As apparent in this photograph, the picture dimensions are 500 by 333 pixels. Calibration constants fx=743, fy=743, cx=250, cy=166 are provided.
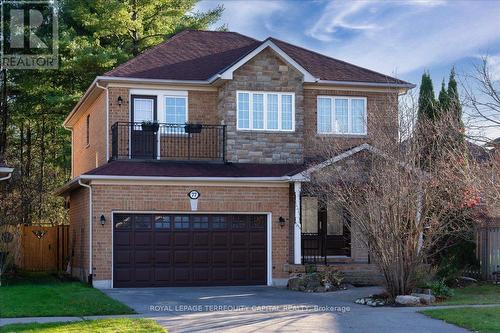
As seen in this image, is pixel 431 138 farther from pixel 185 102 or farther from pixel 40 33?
pixel 40 33

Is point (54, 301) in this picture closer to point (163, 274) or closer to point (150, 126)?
point (163, 274)

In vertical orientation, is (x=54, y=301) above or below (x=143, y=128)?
below

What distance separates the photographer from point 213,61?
2595cm

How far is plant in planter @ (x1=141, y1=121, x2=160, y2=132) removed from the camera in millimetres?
23469

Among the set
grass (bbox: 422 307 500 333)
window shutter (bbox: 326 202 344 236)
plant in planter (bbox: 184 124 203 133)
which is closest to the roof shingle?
plant in planter (bbox: 184 124 203 133)

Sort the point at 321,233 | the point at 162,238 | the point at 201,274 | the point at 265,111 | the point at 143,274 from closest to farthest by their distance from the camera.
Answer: the point at 143,274
the point at 162,238
the point at 201,274
the point at 265,111
the point at 321,233

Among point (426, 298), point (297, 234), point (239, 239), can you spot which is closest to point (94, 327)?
point (426, 298)

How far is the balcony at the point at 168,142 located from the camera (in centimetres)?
2356

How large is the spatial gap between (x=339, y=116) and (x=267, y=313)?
11235 mm

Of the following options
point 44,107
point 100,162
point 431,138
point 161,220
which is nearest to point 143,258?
point 161,220

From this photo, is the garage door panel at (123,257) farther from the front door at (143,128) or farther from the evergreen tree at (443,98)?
the evergreen tree at (443,98)

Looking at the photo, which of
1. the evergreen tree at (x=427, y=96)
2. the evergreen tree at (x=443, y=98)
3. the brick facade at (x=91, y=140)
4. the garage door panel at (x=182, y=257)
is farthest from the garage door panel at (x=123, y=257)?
the evergreen tree at (x=443, y=98)

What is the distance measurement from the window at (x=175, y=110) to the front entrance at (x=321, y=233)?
4.86m

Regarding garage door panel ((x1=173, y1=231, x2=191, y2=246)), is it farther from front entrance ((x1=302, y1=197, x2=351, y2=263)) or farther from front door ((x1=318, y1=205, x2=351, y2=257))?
front door ((x1=318, y1=205, x2=351, y2=257))
